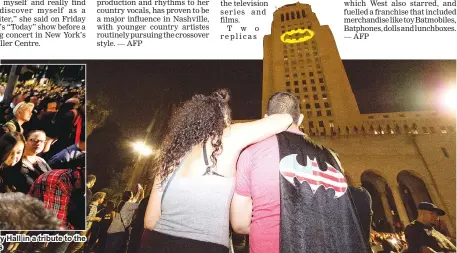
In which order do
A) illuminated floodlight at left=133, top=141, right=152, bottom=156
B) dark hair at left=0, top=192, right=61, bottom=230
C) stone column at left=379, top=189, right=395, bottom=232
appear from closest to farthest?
dark hair at left=0, top=192, right=61, bottom=230 → illuminated floodlight at left=133, top=141, right=152, bottom=156 → stone column at left=379, top=189, right=395, bottom=232

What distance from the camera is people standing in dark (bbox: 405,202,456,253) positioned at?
2.36 meters

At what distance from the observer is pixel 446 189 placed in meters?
9.16

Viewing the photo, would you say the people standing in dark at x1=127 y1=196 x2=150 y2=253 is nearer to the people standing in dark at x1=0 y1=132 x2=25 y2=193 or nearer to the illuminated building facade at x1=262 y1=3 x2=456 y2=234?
the people standing in dark at x1=0 y1=132 x2=25 y2=193

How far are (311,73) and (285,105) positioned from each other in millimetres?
14314

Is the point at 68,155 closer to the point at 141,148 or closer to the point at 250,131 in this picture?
the point at 250,131

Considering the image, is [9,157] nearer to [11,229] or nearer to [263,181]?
[11,229]

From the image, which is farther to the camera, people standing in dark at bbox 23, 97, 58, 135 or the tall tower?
the tall tower

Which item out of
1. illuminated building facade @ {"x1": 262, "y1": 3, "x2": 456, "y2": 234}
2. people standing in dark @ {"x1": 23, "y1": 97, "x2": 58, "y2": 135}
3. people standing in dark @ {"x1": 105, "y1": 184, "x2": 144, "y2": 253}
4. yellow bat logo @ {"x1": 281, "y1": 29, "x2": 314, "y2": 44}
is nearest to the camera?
people standing in dark @ {"x1": 105, "y1": 184, "x2": 144, "y2": 253}

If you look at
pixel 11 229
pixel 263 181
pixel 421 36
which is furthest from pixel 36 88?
pixel 421 36

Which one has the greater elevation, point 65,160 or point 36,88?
point 36,88

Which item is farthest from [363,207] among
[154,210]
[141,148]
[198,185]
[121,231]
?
[141,148]

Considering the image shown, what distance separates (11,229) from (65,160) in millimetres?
786

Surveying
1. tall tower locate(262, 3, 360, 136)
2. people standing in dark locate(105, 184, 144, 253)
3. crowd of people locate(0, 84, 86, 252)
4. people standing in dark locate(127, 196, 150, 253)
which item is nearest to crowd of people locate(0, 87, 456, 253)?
people standing in dark locate(127, 196, 150, 253)

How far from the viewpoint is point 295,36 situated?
15.9 m
